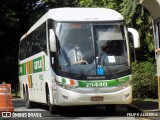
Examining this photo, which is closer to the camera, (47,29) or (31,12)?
(47,29)

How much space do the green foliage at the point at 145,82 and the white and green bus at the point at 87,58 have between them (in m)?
6.23

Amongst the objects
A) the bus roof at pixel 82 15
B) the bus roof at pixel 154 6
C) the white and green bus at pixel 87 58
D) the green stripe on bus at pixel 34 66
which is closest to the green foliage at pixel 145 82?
the green stripe on bus at pixel 34 66

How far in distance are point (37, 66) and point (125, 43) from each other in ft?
14.9

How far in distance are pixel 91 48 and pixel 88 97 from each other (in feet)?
5.15

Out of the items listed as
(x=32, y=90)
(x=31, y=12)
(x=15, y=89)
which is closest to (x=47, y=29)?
(x=32, y=90)

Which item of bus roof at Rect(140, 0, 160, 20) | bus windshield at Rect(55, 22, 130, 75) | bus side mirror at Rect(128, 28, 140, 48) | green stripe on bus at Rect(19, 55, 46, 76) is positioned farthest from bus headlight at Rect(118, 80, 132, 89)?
green stripe on bus at Rect(19, 55, 46, 76)

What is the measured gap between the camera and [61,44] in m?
14.9

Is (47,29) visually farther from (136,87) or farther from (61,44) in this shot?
(136,87)

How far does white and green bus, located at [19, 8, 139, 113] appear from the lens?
47.4 ft

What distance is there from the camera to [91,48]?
14844 millimetres

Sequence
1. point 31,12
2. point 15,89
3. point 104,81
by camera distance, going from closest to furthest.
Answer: point 104,81 → point 15,89 → point 31,12

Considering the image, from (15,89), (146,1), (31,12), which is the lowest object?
(15,89)

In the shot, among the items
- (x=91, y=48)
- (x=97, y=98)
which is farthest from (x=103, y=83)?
(x=91, y=48)

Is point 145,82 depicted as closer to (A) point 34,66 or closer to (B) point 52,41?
(A) point 34,66
